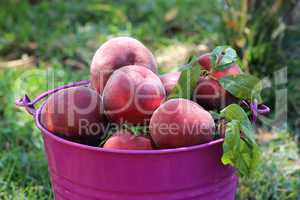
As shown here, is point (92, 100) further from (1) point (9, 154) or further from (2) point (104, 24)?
(2) point (104, 24)

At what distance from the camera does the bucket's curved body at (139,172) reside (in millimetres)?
1141

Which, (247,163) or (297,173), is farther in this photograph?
(297,173)

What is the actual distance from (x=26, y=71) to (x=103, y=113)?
155 cm

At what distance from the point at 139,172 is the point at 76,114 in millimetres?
228

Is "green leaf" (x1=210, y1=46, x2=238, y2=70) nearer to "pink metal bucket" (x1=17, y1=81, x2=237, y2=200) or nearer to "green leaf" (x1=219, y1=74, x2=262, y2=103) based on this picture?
"green leaf" (x1=219, y1=74, x2=262, y2=103)

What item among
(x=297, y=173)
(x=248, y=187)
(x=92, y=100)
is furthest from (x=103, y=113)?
(x=297, y=173)

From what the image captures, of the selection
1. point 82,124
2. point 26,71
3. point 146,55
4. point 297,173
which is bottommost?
point 297,173

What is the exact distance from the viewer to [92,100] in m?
1.27

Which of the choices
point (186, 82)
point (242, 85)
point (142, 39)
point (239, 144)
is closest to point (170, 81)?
point (186, 82)

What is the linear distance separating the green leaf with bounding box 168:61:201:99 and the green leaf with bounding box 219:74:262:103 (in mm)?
68

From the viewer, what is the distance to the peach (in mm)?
1330

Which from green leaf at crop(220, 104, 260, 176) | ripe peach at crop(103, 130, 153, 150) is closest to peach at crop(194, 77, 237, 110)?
green leaf at crop(220, 104, 260, 176)

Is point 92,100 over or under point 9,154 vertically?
over

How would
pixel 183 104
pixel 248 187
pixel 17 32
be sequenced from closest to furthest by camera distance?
pixel 183 104
pixel 248 187
pixel 17 32
